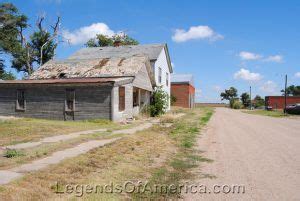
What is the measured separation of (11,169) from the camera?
6812 mm

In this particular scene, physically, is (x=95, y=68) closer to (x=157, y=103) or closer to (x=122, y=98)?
(x=122, y=98)

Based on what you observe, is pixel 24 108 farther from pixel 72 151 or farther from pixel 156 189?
pixel 156 189

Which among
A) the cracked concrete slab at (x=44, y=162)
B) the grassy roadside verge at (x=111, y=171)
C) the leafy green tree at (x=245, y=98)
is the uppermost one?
the leafy green tree at (x=245, y=98)

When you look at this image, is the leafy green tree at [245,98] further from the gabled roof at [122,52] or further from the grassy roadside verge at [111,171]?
the grassy roadside verge at [111,171]

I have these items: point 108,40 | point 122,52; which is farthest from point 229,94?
point 122,52

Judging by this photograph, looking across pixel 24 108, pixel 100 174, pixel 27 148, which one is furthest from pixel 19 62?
pixel 100 174

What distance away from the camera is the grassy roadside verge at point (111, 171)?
5.39 m

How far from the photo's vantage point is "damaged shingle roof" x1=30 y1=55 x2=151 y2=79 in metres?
25.8

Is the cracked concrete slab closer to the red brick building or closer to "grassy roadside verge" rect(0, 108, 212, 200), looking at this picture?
"grassy roadside verge" rect(0, 108, 212, 200)

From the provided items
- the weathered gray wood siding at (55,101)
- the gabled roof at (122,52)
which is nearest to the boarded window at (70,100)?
the weathered gray wood siding at (55,101)

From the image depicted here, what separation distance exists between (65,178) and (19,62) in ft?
164

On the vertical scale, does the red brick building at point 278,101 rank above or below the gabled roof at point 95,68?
below

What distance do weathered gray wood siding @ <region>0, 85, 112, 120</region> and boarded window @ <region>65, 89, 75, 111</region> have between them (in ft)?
0.68

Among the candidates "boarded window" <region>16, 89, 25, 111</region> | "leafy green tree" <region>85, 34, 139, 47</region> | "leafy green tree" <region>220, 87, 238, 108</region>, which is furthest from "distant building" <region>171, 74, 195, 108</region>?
"leafy green tree" <region>220, 87, 238, 108</region>
